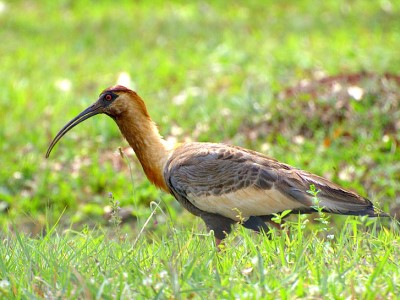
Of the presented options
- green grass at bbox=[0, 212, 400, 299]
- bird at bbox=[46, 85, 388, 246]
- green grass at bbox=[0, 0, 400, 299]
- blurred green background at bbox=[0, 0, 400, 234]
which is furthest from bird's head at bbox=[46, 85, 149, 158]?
green grass at bbox=[0, 212, 400, 299]

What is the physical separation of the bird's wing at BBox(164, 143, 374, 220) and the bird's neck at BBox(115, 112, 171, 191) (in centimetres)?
12

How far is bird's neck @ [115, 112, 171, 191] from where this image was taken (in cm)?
605

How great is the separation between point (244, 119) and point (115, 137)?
1.36 meters

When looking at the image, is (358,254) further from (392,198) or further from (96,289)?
(392,198)

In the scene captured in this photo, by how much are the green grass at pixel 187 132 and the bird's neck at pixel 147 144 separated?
445 mm

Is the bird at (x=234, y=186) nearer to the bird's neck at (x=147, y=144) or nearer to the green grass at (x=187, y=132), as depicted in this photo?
the bird's neck at (x=147, y=144)

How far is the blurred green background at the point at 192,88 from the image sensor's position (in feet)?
27.6

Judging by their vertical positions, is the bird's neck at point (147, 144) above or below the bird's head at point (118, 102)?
below

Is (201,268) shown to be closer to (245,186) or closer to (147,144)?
(245,186)

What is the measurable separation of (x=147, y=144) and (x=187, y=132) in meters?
3.15

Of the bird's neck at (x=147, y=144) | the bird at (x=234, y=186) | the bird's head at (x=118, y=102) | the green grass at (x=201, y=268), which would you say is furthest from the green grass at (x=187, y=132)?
the bird's head at (x=118, y=102)

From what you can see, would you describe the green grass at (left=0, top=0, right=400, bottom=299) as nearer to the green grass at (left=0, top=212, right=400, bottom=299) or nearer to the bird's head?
the green grass at (left=0, top=212, right=400, bottom=299)

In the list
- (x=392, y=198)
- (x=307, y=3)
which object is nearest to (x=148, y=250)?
(x=392, y=198)

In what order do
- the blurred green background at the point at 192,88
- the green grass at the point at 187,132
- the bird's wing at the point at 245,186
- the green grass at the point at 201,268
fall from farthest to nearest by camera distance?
the blurred green background at the point at 192,88, the bird's wing at the point at 245,186, the green grass at the point at 187,132, the green grass at the point at 201,268
